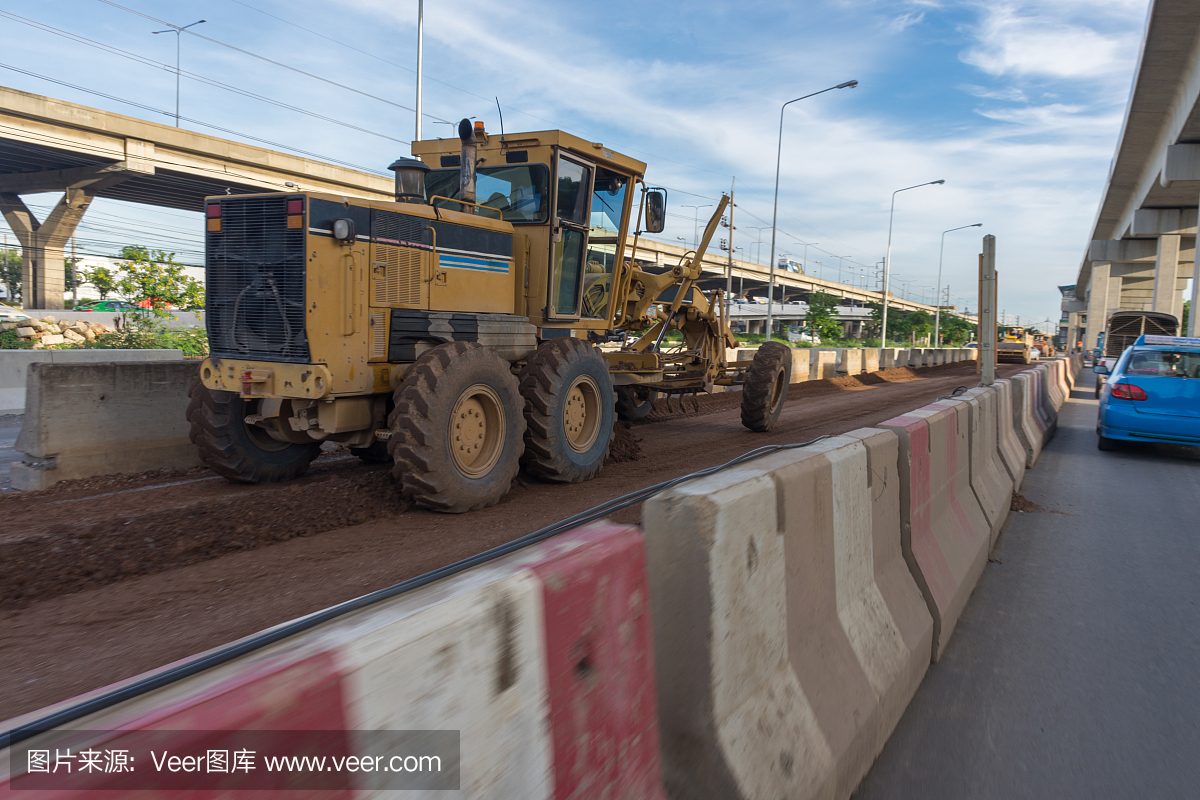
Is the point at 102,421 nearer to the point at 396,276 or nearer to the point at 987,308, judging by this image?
the point at 396,276

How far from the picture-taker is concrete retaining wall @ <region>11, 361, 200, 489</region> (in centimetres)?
634

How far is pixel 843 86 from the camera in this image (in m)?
28.2

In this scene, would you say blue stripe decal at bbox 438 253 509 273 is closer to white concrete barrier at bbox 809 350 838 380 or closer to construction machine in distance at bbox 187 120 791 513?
construction machine in distance at bbox 187 120 791 513

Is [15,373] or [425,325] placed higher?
[425,325]

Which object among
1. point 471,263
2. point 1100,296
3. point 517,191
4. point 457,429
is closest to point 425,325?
point 471,263


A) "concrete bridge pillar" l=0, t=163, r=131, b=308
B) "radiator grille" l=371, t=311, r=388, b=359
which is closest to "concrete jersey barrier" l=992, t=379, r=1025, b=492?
"radiator grille" l=371, t=311, r=388, b=359

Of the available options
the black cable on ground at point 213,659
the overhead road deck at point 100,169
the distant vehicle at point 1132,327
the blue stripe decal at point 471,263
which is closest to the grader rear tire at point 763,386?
the blue stripe decal at point 471,263

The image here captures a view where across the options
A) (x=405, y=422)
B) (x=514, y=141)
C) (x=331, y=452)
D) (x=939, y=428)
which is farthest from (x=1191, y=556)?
(x=331, y=452)

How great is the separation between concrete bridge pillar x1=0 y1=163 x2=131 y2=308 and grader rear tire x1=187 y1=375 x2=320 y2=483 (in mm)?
30690

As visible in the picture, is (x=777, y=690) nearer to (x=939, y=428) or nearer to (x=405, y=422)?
(x=939, y=428)

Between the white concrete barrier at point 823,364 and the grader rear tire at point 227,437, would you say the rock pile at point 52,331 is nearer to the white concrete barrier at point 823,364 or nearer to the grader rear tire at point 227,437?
the grader rear tire at point 227,437

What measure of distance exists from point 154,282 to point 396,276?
18.0m

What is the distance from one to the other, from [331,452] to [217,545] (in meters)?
3.54

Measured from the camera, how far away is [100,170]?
102 feet
